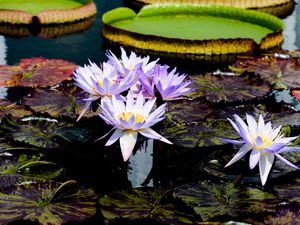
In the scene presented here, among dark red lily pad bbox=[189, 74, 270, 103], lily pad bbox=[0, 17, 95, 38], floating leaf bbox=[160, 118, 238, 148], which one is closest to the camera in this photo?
floating leaf bbox=[160, 118, 238, 148]

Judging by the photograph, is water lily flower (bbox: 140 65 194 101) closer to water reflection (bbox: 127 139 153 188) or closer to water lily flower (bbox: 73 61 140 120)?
water lily flower (bbox: 73 61 140 120)

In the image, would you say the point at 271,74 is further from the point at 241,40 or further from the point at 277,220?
the point at 277,220

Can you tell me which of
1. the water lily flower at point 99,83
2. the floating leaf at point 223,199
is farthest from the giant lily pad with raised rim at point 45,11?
the floating leaf at point 223,199

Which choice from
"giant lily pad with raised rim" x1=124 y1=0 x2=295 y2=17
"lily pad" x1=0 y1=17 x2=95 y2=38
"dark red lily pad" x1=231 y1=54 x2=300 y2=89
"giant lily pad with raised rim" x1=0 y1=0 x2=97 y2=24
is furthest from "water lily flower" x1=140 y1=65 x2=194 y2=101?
"giant lily pad with raised rim" x1=124 y1=0 x2=295 y2=17

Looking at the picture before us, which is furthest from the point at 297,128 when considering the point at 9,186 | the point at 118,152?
the point at 9,186

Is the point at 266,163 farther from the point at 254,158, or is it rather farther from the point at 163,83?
the point at 163,83

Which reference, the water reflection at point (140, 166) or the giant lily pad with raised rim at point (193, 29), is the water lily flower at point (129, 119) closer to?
the water reflection at point (140, 166)
